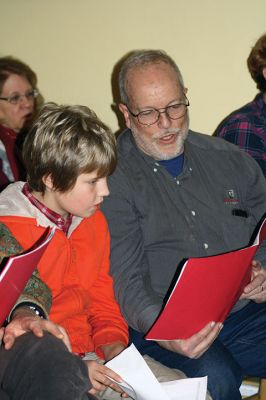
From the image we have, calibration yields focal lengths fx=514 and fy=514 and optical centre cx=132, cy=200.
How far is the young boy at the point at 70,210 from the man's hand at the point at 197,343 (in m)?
0.15

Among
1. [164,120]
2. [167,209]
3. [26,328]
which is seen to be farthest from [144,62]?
[26,328]

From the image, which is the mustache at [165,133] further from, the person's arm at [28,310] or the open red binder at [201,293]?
the person's arm at [28,310]

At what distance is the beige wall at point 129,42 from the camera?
2.10 m

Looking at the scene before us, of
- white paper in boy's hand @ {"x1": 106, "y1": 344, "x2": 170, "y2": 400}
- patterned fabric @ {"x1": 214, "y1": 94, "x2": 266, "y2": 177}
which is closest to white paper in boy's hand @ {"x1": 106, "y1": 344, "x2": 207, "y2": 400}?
white paper in boy's hand @ {"x1": 106, "y1": 344, "x2": 170, "y2": 400}

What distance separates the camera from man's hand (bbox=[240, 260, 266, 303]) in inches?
63.5

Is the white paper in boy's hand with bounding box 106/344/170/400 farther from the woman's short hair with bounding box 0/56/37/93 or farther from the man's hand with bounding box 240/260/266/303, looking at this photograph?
the woman's short hair with bounding box 0/56/37/93

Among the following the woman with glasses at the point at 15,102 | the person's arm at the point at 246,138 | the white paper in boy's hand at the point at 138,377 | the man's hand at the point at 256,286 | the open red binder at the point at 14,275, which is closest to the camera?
the open red binder at the point at 14,275

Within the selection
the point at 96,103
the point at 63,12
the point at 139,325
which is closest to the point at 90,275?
the point at 139,325

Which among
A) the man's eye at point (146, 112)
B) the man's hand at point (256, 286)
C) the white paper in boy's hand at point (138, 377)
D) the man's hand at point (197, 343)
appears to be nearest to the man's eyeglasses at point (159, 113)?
the man's eye at point (146, 112)

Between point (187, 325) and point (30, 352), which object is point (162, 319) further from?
point (30, 352)

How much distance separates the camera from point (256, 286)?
5.34 ft

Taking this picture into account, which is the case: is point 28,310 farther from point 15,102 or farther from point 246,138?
point 15,102

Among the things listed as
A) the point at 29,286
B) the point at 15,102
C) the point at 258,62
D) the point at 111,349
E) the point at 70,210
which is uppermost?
the point at 258,62

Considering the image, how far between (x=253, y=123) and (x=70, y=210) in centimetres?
95
